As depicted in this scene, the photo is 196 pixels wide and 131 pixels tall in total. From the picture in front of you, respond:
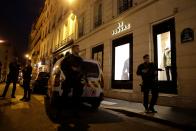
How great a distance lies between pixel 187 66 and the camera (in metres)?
8.45

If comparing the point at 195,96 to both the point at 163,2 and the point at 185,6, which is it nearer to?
the point at 185,6

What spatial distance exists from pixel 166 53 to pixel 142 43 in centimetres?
158

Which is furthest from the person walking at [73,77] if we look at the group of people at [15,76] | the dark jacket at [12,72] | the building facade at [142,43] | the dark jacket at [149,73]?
the dark jacket at [12,72]

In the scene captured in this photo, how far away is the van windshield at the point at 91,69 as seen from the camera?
7.69m

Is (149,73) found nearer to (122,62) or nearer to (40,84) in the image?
(122,62)

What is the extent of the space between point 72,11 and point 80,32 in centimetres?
356

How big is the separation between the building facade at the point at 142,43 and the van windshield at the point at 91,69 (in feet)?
10.6

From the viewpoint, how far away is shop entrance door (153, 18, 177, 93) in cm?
927

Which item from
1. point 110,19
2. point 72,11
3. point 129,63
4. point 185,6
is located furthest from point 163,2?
point 72,11

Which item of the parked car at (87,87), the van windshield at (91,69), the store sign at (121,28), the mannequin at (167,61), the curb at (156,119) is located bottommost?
the curb at (156,119)

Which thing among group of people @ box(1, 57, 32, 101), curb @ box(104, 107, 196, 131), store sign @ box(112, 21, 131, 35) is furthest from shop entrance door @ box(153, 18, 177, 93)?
group of people @ box(1, 57, 32, 101)

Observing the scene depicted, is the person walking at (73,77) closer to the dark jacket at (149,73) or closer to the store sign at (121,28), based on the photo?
the dark jacket at (149,73)

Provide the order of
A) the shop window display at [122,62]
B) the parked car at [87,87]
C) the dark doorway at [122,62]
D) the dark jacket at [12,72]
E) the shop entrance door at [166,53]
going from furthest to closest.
A: the shop window display at [122,62] < the dark doorway at [122,62] < the dark jacket at [12,72] < the shop entrance door at [166,53] < the parked car at [87,87]

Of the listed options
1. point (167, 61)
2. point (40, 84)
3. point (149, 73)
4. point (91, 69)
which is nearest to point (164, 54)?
point (167, 61)
